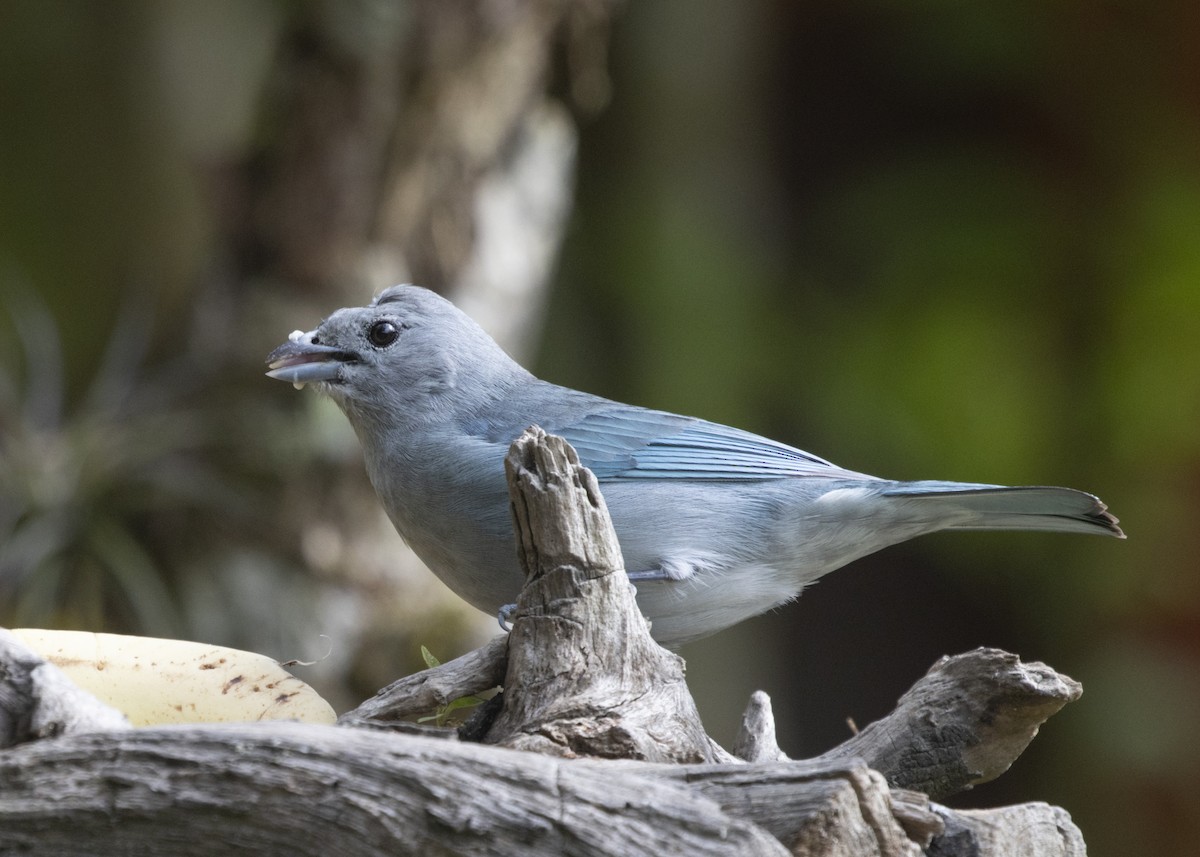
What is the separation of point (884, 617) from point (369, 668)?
10.4 feet

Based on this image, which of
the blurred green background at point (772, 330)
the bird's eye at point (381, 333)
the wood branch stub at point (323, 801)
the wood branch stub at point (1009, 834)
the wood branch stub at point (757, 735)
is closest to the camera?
the wood branch stub at point (323, 801)

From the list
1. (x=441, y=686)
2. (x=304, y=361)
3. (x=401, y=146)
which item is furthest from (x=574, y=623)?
(x=401, y=146)

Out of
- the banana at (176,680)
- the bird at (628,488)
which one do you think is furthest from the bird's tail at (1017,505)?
the banana at (176,680)

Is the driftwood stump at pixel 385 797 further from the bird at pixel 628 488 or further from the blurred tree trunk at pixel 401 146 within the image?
the blurred tree trunk at pixel 401 146

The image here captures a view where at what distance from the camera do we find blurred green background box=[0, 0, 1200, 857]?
5629 mm

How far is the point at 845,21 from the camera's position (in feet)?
25.1

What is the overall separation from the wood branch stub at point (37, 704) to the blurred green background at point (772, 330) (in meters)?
3.52

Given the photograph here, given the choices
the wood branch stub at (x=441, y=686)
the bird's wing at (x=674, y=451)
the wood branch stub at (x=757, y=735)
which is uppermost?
the bird's wing at (x=674, y=451)

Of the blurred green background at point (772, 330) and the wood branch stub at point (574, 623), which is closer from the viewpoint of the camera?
the wood branch stub at point (574, 623)

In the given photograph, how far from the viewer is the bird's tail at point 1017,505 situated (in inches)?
112

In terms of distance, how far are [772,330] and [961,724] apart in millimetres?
4930

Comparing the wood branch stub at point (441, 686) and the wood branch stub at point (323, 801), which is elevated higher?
the wood branch stub at point (441, 686)

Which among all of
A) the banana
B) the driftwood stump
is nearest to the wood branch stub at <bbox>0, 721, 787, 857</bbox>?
the driftwood stump

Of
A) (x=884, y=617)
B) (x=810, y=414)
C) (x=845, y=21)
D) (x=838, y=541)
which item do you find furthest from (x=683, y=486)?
(x=845, y=21)
